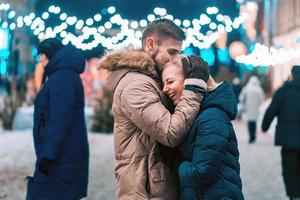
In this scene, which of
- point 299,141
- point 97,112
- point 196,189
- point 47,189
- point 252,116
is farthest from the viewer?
point 97,112

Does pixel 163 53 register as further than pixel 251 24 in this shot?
No

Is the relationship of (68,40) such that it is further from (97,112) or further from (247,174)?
(97,112)

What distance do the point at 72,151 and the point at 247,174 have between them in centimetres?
606

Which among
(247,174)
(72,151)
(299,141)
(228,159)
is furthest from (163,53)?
(247,174)

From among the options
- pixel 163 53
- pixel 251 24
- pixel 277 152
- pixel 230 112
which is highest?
pixel 251 24

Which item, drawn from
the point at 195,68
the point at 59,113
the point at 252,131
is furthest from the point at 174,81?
the point at 252,131

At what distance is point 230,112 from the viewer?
10.3ft

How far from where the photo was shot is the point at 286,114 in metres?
7.67

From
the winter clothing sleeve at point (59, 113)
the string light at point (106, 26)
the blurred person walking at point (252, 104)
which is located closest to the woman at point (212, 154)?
the winter clothing sleeve at point (59, 113)

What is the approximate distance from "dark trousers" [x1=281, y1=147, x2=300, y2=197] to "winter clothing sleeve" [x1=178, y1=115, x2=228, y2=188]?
4800 millimetres

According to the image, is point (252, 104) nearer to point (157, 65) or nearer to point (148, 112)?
point (157, 65)

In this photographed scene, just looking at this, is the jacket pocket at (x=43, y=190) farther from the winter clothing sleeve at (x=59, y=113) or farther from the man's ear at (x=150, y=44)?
the man's ear at (x=150, y=44)

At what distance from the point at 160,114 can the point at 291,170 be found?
4904 mm

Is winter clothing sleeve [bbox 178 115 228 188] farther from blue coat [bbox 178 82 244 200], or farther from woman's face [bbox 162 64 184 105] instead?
woman's face [bbox 162 64 184 105]
